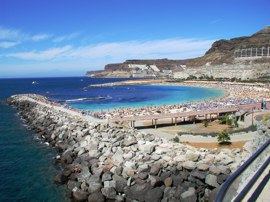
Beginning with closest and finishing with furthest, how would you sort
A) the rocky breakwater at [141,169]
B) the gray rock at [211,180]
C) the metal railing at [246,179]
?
the metal railing at [246,179], the gray rock at [211,180], the rocky breakwater at [141,169]

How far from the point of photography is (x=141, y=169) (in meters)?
22.1

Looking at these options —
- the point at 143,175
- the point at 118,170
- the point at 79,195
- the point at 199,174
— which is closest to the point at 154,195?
the point at 143,175

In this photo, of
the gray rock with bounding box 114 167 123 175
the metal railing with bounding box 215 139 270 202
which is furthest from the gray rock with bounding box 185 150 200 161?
the metal railing with bounding box 215 139 270 202

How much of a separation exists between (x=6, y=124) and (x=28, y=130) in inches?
326

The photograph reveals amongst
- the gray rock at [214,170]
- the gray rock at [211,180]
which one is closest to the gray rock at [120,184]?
the gray rock at [211,180]

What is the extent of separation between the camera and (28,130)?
47.5 m

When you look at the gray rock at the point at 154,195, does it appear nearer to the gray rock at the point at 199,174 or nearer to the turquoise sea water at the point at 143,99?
the gray rock at the point at 199,174

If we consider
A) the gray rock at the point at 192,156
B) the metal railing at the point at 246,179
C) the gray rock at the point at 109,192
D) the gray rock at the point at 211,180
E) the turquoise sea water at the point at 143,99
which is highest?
the metal railing at the point at 246,179

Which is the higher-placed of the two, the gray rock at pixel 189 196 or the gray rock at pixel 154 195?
the gray rock at pixel 189 196

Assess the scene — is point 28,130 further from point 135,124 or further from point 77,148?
point 77,148

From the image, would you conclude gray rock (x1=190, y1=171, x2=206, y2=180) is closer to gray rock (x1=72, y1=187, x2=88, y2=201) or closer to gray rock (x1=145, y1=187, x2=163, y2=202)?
gray rock (x1=145, y1=187, x2=163, y2=202)

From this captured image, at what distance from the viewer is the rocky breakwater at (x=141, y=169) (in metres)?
19.8

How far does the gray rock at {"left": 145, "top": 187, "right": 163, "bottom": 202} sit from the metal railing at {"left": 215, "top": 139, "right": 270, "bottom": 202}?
35.2 ft

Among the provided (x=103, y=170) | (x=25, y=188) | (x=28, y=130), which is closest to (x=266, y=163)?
(x=103, y=170)
